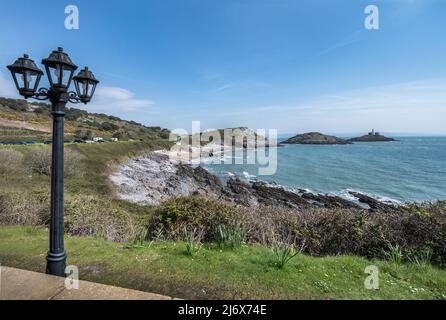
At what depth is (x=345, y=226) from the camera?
5238mm

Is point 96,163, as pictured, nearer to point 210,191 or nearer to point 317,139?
point 210,191

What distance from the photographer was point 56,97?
3369mm

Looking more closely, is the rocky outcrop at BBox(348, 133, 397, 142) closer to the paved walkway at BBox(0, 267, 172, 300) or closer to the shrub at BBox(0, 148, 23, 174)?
the shrub at BBox(0, 148, 23, 174)

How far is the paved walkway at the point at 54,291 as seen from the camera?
9.42 ft

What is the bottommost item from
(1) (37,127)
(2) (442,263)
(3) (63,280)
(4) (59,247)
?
(2) (442,263)

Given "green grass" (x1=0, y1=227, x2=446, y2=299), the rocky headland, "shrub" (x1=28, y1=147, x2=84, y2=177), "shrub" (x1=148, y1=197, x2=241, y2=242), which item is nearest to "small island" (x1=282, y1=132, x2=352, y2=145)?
the rocky headland

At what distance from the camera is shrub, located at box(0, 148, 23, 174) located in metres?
15.5

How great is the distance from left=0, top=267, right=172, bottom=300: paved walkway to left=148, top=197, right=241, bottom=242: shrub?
8.67 ft

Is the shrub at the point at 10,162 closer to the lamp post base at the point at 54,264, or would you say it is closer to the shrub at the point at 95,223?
the shrub at the point at 95,223

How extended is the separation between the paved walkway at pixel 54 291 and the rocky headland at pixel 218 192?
49.3 feet

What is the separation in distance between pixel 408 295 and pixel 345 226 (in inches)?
81.6

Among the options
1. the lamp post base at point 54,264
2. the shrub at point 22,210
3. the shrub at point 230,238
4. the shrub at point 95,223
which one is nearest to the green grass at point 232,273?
the shrub at point 230,238
